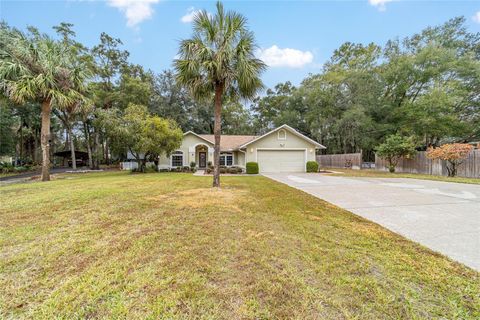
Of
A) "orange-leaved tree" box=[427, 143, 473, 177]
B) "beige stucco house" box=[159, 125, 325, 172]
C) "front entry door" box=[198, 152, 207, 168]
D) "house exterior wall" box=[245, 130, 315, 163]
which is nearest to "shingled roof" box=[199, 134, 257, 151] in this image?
"front entry door" box=[198, 152, 207, 168]

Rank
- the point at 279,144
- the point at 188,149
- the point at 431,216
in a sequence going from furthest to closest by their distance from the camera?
1. the point at 188,149
2. the point at 279,144
3. the point at 431,216

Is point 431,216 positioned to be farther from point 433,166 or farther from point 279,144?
point 279,144

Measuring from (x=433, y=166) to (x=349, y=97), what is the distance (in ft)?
42.0

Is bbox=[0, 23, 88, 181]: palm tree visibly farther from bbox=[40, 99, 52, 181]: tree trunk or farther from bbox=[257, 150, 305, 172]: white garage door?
bbox=[257, 150, 305, 172]: white garage door

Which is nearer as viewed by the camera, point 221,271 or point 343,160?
point 221,271

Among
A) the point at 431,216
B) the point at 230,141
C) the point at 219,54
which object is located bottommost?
the point at 431,216

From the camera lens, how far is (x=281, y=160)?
19.4 metres

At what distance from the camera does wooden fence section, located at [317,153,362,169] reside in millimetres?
23516

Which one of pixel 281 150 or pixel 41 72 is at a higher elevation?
pixel 41 72

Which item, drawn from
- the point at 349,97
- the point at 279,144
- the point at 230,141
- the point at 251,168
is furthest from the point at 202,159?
the point at 349,97

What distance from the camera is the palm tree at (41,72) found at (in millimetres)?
10938

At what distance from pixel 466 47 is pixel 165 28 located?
97.0 feet

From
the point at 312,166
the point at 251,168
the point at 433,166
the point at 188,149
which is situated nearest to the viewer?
Result: the point at 433,166

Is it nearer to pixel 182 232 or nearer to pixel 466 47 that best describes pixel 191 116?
pixel 182 232
